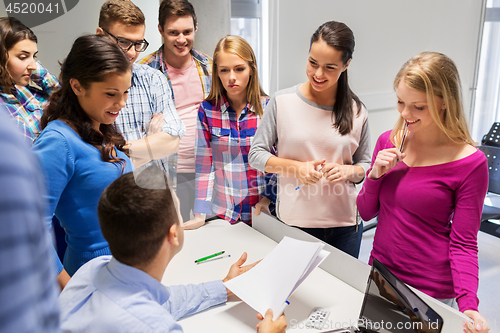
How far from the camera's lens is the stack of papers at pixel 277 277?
89 cm

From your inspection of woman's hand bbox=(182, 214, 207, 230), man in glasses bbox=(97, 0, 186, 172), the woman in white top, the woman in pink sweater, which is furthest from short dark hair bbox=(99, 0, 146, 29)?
the woman in pink sweater

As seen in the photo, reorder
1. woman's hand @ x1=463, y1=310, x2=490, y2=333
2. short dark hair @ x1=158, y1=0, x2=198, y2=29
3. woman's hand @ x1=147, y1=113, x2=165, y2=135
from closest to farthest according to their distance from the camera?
woman's hand @ x1=463, y1=310, x2=490, y2=333, woman's hand @ x1=147, y1=113, x2=165, y2=135, short dark hair @ x1=158, y1=0, x2=198, y2=29

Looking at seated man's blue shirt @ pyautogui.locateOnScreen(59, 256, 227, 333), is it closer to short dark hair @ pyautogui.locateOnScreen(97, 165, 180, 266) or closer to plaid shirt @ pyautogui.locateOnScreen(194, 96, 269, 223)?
short dark hair @ pyautogui.locateOnScreen(97, 165, 180, 266)

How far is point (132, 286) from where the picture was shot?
Result: 0.68 meters

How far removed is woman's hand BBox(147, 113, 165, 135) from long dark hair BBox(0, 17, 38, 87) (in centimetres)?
54

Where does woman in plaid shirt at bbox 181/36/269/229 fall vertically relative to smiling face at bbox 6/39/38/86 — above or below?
below

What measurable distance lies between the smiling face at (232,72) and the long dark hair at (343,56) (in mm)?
360

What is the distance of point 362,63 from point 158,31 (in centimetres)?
144

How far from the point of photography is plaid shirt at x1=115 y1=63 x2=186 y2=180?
1542 mm

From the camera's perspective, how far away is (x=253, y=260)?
1.20 metres

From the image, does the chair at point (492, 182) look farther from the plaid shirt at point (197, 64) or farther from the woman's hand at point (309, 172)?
the plaid shirt at point (197, 64)

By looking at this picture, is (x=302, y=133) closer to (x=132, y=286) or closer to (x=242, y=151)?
(x=242, y=151)

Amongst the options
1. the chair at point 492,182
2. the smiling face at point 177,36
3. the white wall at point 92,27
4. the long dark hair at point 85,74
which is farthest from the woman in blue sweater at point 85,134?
the chair at point 492,182

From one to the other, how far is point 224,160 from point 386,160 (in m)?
0.74
